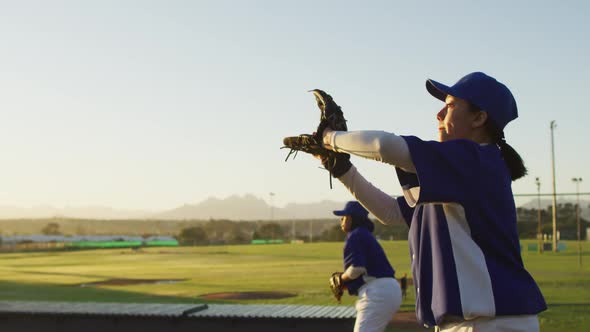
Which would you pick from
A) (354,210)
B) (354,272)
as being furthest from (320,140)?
(354,210)

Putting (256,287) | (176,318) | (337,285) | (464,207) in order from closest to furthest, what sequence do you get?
(464,207)
(337,285)
(176,318)
(256,287)

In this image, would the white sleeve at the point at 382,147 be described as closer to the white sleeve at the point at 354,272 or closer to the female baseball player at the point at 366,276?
the female baseball player at the point at 366,276

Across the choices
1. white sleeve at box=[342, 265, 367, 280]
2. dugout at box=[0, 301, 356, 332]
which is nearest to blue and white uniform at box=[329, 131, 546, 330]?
white sleeve at box=[342, 265, 367, 280]

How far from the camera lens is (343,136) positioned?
3025 mm

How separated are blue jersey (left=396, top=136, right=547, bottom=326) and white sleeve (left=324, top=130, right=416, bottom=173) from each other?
0.05 meters

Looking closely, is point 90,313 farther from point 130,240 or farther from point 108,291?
point 130,240

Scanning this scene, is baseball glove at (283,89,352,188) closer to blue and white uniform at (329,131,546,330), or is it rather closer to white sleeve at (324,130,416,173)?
blue and white uniform at (329,131,546,330)

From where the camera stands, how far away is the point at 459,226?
10.1ft

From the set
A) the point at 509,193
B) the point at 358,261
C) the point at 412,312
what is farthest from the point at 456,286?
the point at 412,312

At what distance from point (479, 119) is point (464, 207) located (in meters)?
0.48

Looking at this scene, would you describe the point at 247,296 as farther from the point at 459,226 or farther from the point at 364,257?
the point at 459,226

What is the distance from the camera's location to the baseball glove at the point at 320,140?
10.8 ft

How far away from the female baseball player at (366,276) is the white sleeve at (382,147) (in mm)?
4629

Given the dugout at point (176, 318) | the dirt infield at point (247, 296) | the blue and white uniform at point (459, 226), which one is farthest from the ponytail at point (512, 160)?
Answer: the dirt infield at point (247, 296)
